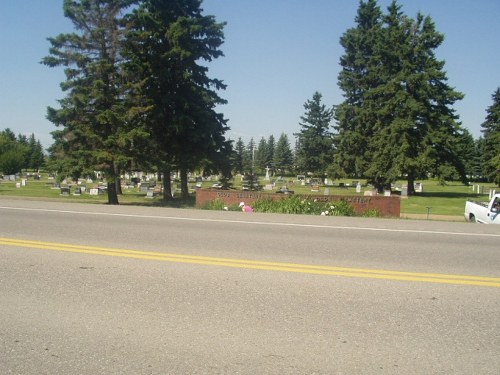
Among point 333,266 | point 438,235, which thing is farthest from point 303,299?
point 438,235

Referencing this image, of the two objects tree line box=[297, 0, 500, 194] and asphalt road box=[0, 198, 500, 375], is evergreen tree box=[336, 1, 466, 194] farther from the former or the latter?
asphalt road box=[0, 198, 500, 375]

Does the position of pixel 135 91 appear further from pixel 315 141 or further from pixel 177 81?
pixel 315 141

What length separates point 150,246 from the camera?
8211 mm

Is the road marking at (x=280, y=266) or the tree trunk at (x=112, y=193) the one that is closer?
the road marking at (x=280, y=266)

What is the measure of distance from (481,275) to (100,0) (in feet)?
80.7

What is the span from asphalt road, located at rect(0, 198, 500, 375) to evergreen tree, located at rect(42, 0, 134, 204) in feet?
48.0

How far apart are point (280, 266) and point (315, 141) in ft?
225

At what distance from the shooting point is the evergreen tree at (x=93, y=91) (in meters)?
23.2

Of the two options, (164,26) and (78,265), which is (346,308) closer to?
(78,265)

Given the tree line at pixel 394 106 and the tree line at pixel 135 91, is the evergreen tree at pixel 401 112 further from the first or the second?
the tree line at pixel 135 91

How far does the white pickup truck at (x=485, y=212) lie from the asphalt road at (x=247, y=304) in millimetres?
6280

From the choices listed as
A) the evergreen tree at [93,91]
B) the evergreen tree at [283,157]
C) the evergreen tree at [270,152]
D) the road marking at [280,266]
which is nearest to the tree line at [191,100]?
the evergreen tree at [93,91]

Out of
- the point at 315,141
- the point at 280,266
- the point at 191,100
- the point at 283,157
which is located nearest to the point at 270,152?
the point at 283,157

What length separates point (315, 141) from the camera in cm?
7381
